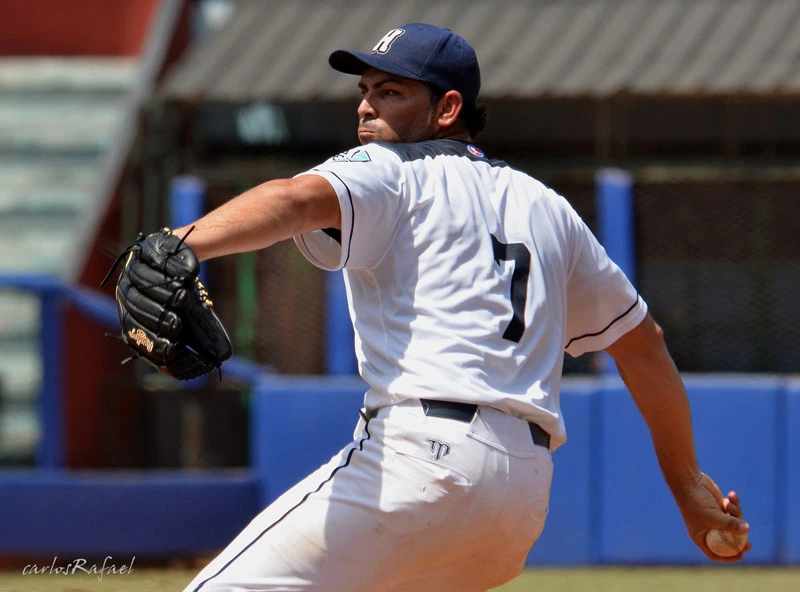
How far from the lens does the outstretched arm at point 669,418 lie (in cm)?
311

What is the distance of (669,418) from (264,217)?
1.23m

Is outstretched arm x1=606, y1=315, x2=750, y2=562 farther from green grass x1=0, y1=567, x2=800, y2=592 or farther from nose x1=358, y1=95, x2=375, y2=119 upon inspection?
green grass x1=0, y1=567, x2=800, y2=592

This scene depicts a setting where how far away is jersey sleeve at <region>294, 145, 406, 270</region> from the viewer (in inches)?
101

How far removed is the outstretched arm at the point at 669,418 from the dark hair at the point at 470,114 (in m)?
0.61

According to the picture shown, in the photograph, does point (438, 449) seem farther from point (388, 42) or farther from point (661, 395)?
point (388, 42)

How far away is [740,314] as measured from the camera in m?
8.31

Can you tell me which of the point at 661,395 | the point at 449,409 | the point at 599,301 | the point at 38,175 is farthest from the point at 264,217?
the point at 38,175

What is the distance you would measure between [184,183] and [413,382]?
5154 millimetres

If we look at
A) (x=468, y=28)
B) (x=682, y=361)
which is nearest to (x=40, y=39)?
(x=468, y=28)

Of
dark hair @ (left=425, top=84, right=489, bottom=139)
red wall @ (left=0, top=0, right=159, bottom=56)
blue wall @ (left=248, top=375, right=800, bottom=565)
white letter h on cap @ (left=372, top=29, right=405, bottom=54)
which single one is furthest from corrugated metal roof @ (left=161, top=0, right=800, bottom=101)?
white letter h on cap @ (left=372, top=29, right=405, bottom=54)

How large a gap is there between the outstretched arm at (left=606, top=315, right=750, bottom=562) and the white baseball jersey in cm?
35

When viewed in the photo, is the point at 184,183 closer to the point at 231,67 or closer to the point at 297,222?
the point at 231,67

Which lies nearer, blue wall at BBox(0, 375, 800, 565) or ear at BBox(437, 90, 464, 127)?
ear at BBox(437, 90, 464, 127)

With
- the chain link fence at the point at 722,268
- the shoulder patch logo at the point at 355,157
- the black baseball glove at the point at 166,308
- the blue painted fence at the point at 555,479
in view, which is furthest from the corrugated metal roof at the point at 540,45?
the black baseball glove at the point at 166,308
